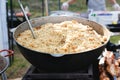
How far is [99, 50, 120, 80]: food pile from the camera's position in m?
2.72

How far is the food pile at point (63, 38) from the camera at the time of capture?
2.29 metres

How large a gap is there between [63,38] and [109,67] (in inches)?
26.2

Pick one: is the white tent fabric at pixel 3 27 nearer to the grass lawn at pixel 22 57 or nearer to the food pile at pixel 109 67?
the grass lawn at pixel 22 57

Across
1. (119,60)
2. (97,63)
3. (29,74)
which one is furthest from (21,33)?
(119,60)

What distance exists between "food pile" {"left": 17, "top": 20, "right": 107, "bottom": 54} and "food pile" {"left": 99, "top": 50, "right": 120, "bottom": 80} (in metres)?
0.39

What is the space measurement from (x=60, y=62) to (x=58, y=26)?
58cm

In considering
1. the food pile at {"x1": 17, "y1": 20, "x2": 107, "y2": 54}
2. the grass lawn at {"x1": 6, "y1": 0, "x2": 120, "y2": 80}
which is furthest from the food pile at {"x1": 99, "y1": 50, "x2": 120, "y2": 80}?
the grass lawn at {"x1": 6, "y1": 0, "x2": 120, "y2": 80}

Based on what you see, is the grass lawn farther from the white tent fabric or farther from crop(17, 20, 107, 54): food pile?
crop(17, 20, 107, 54): food pile

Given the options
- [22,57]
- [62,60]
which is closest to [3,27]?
[22,57]

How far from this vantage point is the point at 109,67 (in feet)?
9.20

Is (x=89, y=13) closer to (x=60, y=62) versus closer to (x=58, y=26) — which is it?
(x=58, y=26)

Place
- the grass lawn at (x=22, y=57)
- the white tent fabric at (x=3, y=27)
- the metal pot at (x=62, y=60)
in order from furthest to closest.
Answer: the grass lawn at (x=22, y=57)
the white tent fabric at (x=3, y=27)
the metal pot at (x=62, y=60)

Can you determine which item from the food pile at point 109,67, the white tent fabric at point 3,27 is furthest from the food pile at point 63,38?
the white tent fabric at point 3,27

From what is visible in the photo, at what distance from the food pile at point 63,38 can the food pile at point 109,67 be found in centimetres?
39
